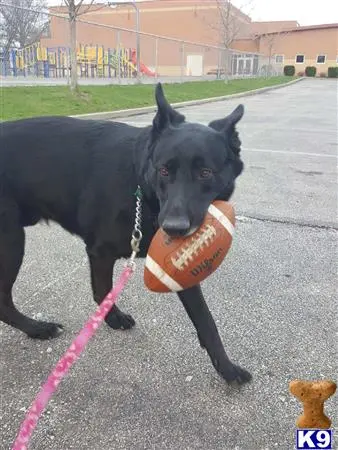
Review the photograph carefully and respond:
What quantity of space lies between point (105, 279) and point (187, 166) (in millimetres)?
952

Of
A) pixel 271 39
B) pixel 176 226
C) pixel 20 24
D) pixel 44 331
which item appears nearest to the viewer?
pixel 176 226

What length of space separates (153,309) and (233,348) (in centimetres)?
68

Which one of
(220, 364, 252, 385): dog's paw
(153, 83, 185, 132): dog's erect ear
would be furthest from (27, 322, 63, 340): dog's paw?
(153, 83, 185, 132): dog's erect ear

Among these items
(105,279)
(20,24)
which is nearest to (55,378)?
(105,279)

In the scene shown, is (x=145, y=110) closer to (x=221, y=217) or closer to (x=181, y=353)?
(x=181, y=353)

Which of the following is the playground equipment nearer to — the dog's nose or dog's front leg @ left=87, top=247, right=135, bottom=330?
dog's front leg @ left=87, top=247, right=135, bottom=330

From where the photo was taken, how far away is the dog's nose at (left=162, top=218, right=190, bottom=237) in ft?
6.20

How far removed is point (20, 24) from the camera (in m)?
31.9

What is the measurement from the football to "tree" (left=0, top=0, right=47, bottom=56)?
816 inches

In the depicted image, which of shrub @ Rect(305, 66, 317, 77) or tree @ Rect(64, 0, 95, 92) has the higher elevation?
shrub @ Rect(305, 66, 317, 77)

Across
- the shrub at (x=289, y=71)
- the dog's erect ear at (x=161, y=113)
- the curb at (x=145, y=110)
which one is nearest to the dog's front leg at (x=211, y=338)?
the dog's erect ear at (x=161, y=113)

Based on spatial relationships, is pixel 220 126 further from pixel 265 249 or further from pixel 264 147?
pixel 264 147

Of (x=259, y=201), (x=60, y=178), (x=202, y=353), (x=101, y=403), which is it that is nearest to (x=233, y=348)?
(x=202, y=353)

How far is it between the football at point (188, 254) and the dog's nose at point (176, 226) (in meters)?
0.07
